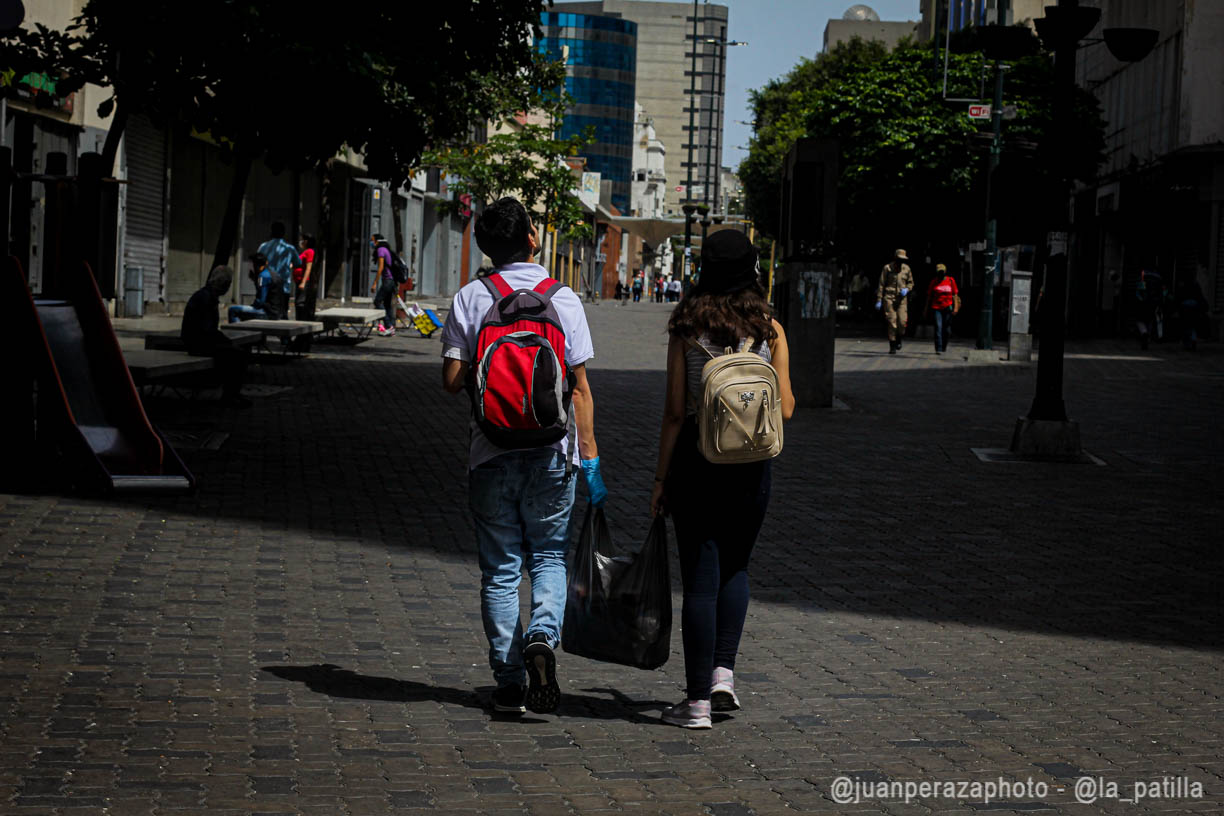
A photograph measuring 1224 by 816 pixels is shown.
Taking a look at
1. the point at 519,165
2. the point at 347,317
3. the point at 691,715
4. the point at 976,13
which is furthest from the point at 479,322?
the point at 976,13

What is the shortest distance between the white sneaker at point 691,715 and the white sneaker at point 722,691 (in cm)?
11

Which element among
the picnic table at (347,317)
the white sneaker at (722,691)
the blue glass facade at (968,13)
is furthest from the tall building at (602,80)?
the white sneaker at (722,691)

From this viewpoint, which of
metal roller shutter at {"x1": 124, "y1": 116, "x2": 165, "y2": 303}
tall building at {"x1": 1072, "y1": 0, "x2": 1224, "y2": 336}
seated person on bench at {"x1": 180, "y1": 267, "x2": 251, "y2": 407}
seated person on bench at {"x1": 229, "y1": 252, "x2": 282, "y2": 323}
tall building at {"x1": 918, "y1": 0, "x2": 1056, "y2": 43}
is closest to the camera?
seated person on bench at {"x1": 180, "y1": 267, "x2": 251, "y2": 407}

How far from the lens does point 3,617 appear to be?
638 centimetres

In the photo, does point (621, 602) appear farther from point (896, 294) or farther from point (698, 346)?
point (896, 294)

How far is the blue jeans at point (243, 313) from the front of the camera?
20406 millimetres

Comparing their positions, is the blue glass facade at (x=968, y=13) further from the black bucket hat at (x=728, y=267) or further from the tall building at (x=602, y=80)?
the tall building at (x=602, y=80)

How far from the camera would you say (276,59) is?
14031 mm

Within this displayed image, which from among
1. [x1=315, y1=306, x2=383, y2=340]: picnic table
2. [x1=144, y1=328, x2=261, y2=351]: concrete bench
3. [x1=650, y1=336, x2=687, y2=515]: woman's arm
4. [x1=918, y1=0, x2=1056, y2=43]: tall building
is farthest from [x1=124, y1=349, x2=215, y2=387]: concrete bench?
[x1=918, y1=0, x2=1056, y2=43]: tall building

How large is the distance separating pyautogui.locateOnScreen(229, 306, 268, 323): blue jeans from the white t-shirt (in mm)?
15516

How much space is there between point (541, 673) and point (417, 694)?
617mm

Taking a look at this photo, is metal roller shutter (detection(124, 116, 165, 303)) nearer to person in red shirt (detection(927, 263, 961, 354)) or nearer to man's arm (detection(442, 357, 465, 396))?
person in red shirt (detection(927, 263, 961, 354))

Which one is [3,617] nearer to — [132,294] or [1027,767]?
[1027,767]

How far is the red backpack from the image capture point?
509 centimetres
